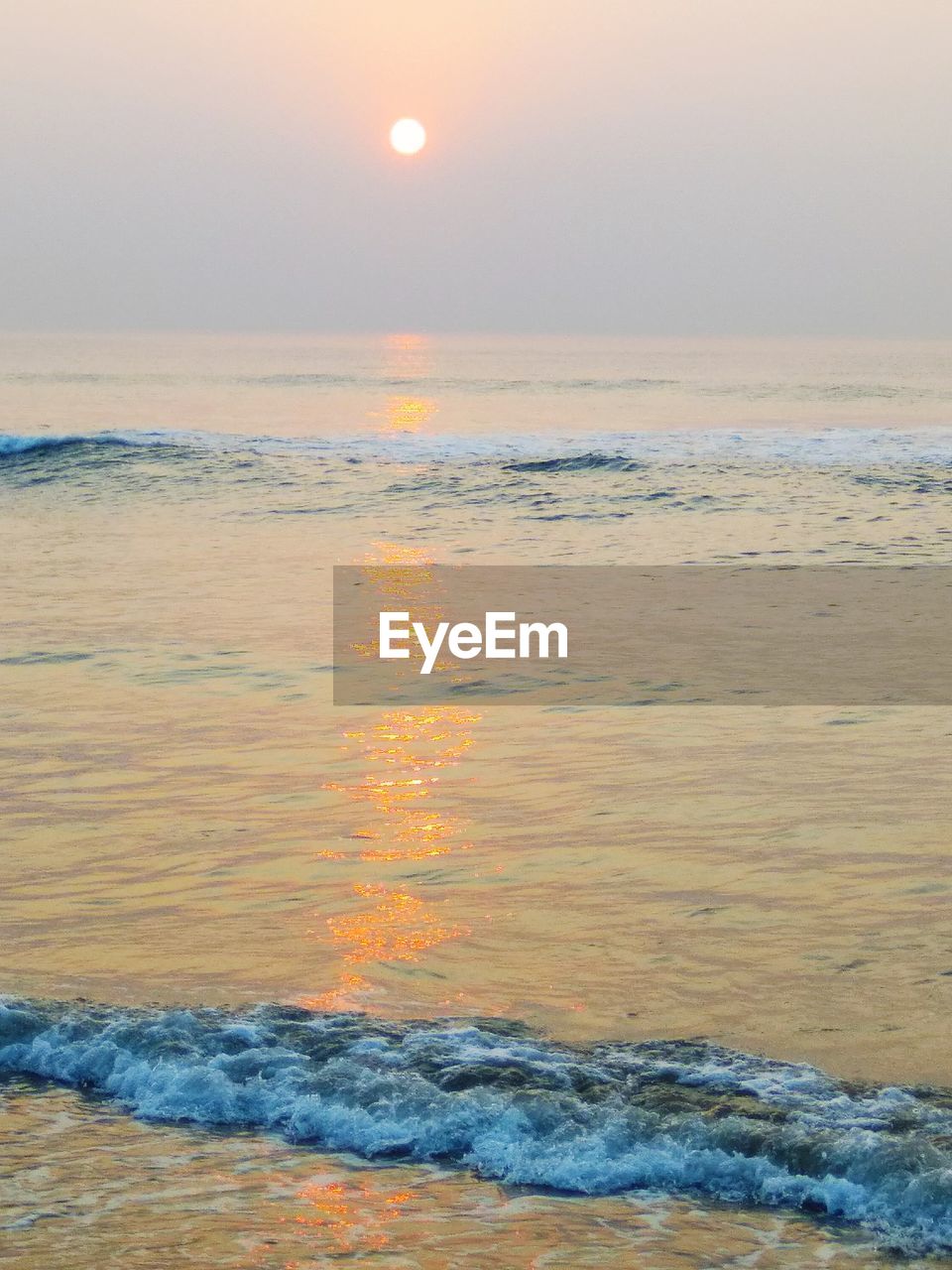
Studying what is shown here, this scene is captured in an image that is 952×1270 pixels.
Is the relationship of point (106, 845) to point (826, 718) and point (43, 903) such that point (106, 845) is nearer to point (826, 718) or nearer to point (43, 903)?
point (43, 903)

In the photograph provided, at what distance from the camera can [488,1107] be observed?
4.66 meters

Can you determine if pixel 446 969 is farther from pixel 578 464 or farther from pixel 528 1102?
pixel 578 464

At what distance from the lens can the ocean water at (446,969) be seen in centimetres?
414

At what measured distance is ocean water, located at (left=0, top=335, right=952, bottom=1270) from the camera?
13.6 ft

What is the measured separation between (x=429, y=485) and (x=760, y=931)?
2448cm

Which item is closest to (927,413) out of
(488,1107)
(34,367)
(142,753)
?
(142,753)

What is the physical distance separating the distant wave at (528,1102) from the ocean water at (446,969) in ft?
0.04

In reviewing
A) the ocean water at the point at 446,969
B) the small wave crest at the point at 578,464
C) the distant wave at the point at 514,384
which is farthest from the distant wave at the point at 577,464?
the distant wave at the point at 514,384

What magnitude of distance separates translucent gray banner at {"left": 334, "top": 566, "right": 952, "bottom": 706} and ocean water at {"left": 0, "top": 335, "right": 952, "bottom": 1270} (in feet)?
1.96

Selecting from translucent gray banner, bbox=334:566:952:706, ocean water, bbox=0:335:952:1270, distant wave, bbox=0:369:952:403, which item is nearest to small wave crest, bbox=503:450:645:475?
translucent gray banner, bbox=334:566:952:706

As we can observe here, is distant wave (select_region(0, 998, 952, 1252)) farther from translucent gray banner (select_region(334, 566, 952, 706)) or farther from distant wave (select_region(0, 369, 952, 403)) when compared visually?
distant wave (select_region(0, 369, 952, 403))

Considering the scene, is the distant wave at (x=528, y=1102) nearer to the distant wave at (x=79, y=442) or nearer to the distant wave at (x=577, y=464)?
the distant wave at (x=577, y=464)

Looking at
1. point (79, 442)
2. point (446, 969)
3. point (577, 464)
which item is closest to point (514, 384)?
point (79, 442)

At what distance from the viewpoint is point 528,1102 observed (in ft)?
15.3
